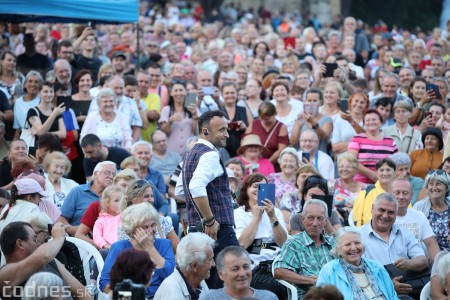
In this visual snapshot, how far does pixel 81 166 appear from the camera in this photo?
13867 millimetres

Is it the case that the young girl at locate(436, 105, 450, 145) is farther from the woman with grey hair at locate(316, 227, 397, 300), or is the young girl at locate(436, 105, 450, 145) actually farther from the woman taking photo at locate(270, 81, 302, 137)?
the woman with grey hair at locate(316, 227, 397, 300)

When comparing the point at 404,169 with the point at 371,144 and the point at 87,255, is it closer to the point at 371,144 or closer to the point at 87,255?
the point at 371,144

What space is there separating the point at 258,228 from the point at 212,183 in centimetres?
139

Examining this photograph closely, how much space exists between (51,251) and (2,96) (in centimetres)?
657

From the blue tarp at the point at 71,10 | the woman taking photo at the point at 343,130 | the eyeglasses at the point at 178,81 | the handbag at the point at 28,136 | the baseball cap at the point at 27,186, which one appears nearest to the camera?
the baseball cap at the point at 27,186

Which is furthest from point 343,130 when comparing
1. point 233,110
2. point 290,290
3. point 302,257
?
point 290,290

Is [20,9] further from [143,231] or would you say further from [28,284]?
[28,284]

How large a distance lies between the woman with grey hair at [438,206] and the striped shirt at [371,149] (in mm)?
1898

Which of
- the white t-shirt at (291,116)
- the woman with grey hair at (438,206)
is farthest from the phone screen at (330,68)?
the woman with grey hair at (438,206)

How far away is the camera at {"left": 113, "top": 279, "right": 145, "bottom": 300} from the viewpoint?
7055mm

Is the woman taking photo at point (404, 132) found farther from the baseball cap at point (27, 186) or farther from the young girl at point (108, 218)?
the baseball cap at point (27, 186)

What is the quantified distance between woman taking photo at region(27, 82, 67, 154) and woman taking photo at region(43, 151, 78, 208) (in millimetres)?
1245

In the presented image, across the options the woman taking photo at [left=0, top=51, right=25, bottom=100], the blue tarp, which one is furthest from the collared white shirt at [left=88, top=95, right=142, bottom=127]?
→ the woman taking photo at [left=0, top=51, right=25, bottom=100]

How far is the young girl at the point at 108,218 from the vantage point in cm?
1068
